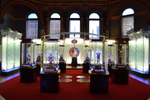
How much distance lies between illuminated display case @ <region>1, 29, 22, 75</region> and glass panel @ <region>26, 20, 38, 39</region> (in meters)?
3.57

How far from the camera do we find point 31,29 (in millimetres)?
14781

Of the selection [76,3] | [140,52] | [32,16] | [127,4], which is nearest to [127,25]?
[127,4]

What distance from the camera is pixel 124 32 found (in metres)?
13.5

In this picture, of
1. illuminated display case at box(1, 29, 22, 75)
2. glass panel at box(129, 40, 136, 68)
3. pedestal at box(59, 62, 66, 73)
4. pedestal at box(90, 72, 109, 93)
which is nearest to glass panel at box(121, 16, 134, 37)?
glass panel at box(129, 40, 136, 68)

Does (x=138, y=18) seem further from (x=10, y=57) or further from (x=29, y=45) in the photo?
(x=10, y=57)

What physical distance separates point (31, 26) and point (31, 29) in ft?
1.05

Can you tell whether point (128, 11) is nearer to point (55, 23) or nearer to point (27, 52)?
point (55, 23)

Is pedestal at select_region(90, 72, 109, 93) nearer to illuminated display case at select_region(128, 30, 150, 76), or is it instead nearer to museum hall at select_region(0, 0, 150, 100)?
museum hall at select_region(0, 0, 150, 100)

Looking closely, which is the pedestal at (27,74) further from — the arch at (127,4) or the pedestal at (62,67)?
the arch at (127,4)

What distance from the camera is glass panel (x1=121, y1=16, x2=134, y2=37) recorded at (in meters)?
12.9

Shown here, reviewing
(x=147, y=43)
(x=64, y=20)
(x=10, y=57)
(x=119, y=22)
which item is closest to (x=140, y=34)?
(x=147, y=43)

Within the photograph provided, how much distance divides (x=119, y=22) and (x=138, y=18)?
77.4 inches

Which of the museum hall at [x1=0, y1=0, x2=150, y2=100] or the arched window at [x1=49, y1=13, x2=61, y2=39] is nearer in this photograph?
the museum hall at [x1=0, y1=0, x2=150, y2=100]

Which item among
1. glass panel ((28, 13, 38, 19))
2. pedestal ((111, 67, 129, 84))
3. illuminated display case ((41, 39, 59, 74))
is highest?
glass panel ((28, 13, 38, 19))
